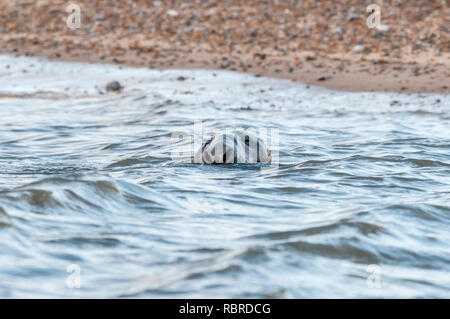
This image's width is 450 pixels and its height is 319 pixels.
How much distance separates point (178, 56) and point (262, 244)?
964 cm

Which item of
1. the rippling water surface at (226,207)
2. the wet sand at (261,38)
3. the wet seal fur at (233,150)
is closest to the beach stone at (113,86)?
the wet sand at (261,38)

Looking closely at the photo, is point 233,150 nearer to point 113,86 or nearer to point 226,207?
point 226,207

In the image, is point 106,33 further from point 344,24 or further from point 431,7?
point 431,7

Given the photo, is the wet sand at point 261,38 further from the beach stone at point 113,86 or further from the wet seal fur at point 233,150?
the wet seal fur at point 233,150

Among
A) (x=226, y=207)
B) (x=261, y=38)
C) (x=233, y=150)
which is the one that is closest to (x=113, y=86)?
(x=261, y=38)

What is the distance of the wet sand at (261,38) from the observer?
12164 millimetres

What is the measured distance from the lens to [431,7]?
1402 cm

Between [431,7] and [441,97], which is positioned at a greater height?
[431,7]

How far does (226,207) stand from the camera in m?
5.24

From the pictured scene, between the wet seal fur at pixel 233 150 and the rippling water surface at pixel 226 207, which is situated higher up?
the wet seal fur at pixel 233 150

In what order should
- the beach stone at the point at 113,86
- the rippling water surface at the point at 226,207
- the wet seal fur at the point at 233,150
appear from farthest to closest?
the beach stone at the point at 113,86
the wet seal fur at the point at 233,150
the rippling water surface at the point at 226,207

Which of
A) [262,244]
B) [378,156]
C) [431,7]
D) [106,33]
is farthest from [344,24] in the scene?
[262,244]

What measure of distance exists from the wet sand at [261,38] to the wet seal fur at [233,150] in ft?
15.7

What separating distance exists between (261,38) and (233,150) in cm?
755
